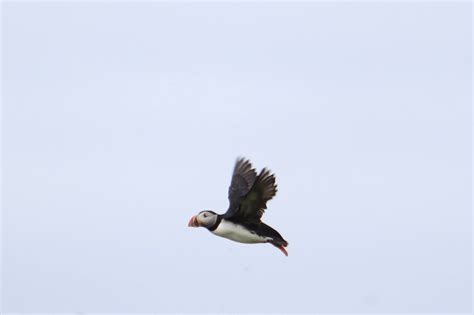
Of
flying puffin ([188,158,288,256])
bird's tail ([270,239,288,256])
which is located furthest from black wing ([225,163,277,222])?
bird's tail ([270,239,288,256])

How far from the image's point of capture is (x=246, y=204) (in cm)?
4991

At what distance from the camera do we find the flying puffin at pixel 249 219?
4975cm

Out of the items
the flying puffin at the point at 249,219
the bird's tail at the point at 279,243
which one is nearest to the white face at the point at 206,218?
the flying puffin at the point at 249,219

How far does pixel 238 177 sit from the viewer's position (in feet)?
167

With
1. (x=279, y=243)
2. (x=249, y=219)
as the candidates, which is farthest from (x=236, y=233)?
(x=279, y=243)

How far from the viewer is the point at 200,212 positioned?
5025cm

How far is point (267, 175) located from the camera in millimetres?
49625

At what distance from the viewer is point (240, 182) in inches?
1997

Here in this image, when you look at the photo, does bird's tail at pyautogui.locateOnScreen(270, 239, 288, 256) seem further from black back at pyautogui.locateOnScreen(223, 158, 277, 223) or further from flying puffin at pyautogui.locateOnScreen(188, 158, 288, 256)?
black back at pyautogui.locateOnScreen(223, 158, 277, 223)

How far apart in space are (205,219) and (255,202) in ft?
2.99

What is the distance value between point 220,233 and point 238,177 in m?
1.28

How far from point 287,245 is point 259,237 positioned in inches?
19.2

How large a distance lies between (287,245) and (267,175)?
1237mm

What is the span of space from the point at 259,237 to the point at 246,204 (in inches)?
23.7
